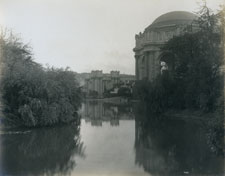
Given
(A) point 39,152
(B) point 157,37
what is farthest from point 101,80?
(A) point 39,152

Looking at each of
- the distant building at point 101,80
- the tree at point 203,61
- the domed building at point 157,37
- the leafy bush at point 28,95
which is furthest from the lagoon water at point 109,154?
the distant building at point 101,80

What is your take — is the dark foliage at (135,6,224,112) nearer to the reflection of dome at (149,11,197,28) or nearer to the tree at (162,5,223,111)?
the tree at (162,5,223,111)

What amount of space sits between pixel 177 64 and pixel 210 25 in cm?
555

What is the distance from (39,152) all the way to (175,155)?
4.56 m

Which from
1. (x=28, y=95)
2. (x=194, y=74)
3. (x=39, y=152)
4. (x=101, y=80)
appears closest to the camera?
(x=39, y=152)

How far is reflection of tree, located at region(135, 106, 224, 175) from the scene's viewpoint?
7.17 m

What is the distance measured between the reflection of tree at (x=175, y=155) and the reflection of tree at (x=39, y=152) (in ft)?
7.21

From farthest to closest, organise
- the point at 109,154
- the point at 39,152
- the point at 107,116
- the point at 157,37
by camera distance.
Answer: the point at 157,37
the point at 107,116
the point at 39,152
the point at 109,154

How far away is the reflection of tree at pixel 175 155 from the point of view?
7.17 meters

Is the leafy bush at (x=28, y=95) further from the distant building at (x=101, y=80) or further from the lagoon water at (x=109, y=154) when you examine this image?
the distant building at (x=101, y=80)

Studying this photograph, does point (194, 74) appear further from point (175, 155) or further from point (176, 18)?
point (176, 18)

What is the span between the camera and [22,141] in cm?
1112

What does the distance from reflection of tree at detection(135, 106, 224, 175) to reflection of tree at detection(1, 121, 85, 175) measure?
2.20 meters

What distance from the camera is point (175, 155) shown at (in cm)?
898
